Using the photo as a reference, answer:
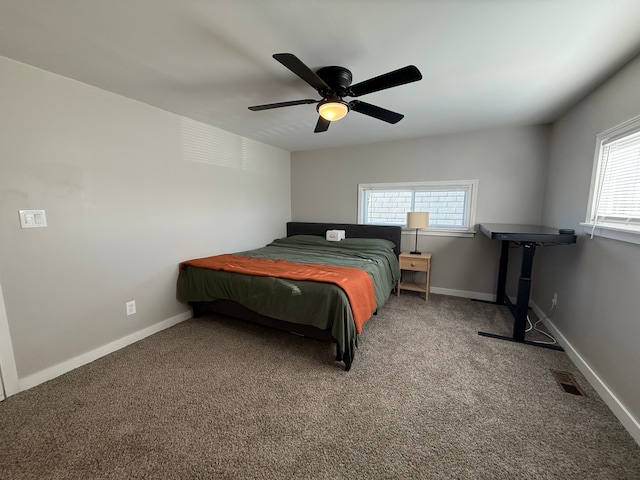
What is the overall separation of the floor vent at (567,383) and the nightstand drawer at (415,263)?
1560 millimetres

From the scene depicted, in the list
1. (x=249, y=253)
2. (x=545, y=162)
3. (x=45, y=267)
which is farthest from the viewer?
(x=249, y=253)

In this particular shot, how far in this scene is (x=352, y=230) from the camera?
13.3 ft

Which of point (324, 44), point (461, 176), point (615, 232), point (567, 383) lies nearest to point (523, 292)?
point (567, 383)

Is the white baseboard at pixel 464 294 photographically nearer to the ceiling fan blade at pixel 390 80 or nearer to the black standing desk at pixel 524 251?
the black standing desk at pixel 524 251

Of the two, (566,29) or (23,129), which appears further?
(23,129)

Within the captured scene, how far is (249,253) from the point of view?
11.2 feet

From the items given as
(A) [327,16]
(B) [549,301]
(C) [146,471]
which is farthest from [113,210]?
(B) [549,301]

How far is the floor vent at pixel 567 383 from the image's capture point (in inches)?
70.6

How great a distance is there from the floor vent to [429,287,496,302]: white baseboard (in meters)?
1.54

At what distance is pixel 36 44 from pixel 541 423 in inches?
151

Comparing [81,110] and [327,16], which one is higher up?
[327,16]

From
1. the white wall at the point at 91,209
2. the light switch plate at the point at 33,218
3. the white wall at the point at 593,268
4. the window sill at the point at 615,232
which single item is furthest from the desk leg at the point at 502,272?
the light switch plate at the point at 33,218

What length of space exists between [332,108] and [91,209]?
216 centimetres

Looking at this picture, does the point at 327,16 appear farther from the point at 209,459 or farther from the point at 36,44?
the point at 209,459
